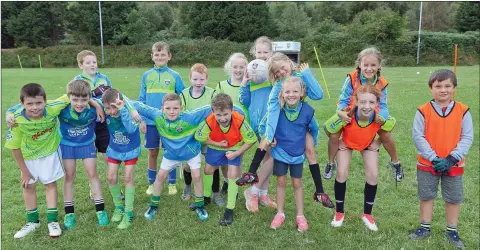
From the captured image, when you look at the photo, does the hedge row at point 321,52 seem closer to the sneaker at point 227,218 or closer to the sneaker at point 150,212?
the sneaker at point 150,212

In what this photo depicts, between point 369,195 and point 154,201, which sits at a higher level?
point 369,195

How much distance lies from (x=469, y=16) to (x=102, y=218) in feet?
178

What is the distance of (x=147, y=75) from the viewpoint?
5148 mm

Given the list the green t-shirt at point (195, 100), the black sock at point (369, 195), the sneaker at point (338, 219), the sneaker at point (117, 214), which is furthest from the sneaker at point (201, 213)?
the black sock at point (369, 195)

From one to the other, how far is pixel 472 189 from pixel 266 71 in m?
3.35

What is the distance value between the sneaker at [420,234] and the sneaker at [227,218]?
1.85 metres

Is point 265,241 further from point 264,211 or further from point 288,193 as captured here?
point 288,193

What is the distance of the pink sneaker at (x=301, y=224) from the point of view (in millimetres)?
4224

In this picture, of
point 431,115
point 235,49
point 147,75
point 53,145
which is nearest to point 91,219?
point 53,145

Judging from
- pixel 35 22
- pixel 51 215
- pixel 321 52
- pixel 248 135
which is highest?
pixel 35 22

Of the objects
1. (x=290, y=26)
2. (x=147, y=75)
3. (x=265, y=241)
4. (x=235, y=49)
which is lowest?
(x=265, y=241)

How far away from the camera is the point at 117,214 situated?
4488 mm

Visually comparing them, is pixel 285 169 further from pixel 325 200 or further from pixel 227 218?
pixel 227 218

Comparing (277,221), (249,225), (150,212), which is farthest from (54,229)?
(277,221)
